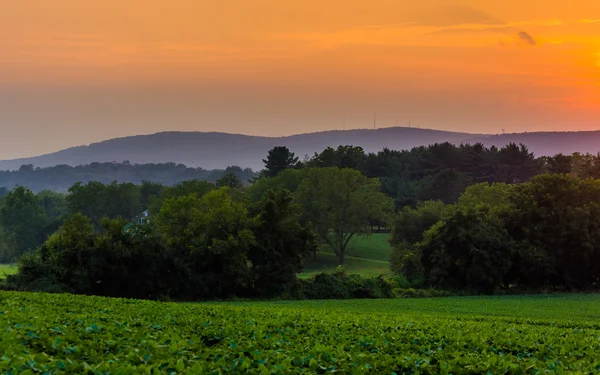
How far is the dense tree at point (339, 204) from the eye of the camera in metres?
106

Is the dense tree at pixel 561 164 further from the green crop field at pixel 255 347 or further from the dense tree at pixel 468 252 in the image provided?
the green crop field at pixel 255 347

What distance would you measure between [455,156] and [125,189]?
79.6 m

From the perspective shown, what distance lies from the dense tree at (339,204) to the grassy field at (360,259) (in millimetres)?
2573

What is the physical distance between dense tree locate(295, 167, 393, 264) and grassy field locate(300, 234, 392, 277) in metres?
2.57

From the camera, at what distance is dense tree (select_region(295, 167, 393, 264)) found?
105875 millimetres

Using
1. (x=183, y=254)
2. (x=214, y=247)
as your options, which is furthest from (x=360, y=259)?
(x=183, y=254)

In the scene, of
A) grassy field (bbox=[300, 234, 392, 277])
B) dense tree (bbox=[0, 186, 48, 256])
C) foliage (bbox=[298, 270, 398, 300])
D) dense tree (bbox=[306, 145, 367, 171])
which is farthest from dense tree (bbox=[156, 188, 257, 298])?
dense tree (bbox=[306, 145, 367, 171])

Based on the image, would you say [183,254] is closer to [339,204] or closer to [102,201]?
[339,204]

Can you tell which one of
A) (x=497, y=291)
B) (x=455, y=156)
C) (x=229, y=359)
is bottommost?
(x=497, y=291)

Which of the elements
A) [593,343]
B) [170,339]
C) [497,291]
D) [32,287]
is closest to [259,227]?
[32,287]

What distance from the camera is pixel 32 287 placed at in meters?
47.4

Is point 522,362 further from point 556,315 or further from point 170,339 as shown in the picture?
point 556,315

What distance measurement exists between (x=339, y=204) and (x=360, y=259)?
1085cm

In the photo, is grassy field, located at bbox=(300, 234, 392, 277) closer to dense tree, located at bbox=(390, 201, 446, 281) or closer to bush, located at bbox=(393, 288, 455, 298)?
dense tree, located at bbox=(390, 201, 446, 281)
